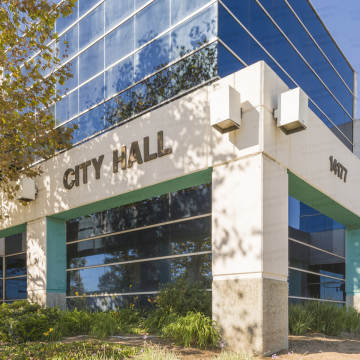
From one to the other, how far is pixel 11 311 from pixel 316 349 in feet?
20.0

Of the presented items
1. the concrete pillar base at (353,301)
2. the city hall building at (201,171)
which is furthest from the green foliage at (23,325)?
Answer: the concrete pillar base at (353,301)

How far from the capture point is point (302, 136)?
8312 mm

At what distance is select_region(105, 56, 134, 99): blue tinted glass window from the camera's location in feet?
39.7

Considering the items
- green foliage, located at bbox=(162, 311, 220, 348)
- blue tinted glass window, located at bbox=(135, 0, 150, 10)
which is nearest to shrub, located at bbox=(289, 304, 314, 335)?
green foliage, located at bbox=(162, 311, 220, 348)

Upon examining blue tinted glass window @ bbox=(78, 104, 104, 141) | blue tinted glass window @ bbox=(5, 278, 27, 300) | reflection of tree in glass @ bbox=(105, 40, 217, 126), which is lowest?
blue tinted glass window @ bbox=(5, 278, 27, 300)

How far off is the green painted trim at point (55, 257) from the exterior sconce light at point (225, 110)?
6109 millimetres

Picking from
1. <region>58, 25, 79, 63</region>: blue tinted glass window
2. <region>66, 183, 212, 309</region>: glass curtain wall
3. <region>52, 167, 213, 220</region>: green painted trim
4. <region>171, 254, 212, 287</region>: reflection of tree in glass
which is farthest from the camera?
<region>58, 25, 79, 63</region>: blue tinted glass window

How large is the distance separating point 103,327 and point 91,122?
744cm

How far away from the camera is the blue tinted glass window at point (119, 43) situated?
40.2 ft

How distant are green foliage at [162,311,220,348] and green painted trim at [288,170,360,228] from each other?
3.38 meters

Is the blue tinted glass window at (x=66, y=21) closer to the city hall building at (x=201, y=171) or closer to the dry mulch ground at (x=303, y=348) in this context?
the city hall building at (x=201, y=171)

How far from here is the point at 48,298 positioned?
33.4ft

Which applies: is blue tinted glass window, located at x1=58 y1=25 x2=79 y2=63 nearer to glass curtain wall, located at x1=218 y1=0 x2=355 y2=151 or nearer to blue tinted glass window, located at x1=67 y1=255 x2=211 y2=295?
glass curtain wall, located at x1=218 y1=0 x2=355 y2=151

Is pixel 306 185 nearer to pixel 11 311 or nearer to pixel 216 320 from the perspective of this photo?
pixel 216 320
